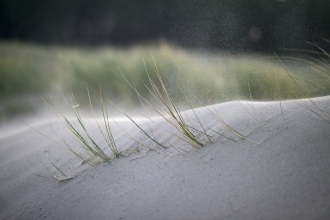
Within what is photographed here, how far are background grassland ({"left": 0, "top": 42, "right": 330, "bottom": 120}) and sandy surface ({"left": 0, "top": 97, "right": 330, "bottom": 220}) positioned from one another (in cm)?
101

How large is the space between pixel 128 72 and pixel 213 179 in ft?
10.8

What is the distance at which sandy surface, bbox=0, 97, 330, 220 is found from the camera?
73 cm

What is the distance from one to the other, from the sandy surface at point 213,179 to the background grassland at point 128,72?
1.01 m

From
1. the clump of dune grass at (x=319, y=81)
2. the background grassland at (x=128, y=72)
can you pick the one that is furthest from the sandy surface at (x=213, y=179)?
the background grassland at (x=128, y=72)

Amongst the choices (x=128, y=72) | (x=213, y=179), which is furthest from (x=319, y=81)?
(x=128, y=72)

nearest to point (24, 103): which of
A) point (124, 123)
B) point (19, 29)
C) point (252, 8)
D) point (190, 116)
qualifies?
point (19, 29)

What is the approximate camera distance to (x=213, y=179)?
2.84 feet

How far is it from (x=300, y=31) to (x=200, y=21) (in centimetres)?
142

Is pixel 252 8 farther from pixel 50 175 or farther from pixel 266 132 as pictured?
pixel 50 175

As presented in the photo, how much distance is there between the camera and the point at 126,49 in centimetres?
476

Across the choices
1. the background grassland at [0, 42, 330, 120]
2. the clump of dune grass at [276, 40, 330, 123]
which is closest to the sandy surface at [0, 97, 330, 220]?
the clump of dune grass at [276, 40, 330, 123]

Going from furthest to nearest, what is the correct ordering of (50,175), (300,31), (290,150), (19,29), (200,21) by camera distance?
(19,29) → (200,21) → (300,31) → (50,175) → (290,150)

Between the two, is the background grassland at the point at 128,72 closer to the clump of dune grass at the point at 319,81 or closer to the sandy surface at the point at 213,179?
the clump of dune grass at the point at 319,81

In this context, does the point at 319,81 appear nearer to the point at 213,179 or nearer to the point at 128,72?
the point at 213,179
